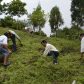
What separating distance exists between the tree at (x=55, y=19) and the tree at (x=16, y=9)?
36.7 ft

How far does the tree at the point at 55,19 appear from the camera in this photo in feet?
186

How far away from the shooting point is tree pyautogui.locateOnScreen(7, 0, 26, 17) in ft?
146

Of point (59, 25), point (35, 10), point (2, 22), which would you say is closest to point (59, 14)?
point (59, 25)

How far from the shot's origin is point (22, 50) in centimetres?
2134

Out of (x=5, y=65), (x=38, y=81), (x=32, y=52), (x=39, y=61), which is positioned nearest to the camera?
(x=38, y=81)

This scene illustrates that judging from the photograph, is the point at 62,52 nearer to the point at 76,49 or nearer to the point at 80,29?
the point at 76,49

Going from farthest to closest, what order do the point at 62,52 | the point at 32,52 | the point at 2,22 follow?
the point at 2,22
the point at 62,52
the point at 32,52

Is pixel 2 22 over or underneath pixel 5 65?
over

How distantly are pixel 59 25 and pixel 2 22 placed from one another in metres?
16.2

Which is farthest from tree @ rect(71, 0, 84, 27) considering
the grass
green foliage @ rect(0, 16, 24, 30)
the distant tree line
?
the grass

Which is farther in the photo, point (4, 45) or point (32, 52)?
point (32, 52)

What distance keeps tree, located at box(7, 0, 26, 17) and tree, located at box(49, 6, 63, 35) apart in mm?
11200

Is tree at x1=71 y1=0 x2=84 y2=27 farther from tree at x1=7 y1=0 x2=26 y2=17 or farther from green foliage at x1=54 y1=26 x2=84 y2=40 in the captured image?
tree at x1=7 y1=0 x2=26 y2=17

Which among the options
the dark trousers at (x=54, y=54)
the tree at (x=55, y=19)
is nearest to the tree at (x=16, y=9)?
the tree at (x=55, y=19)
